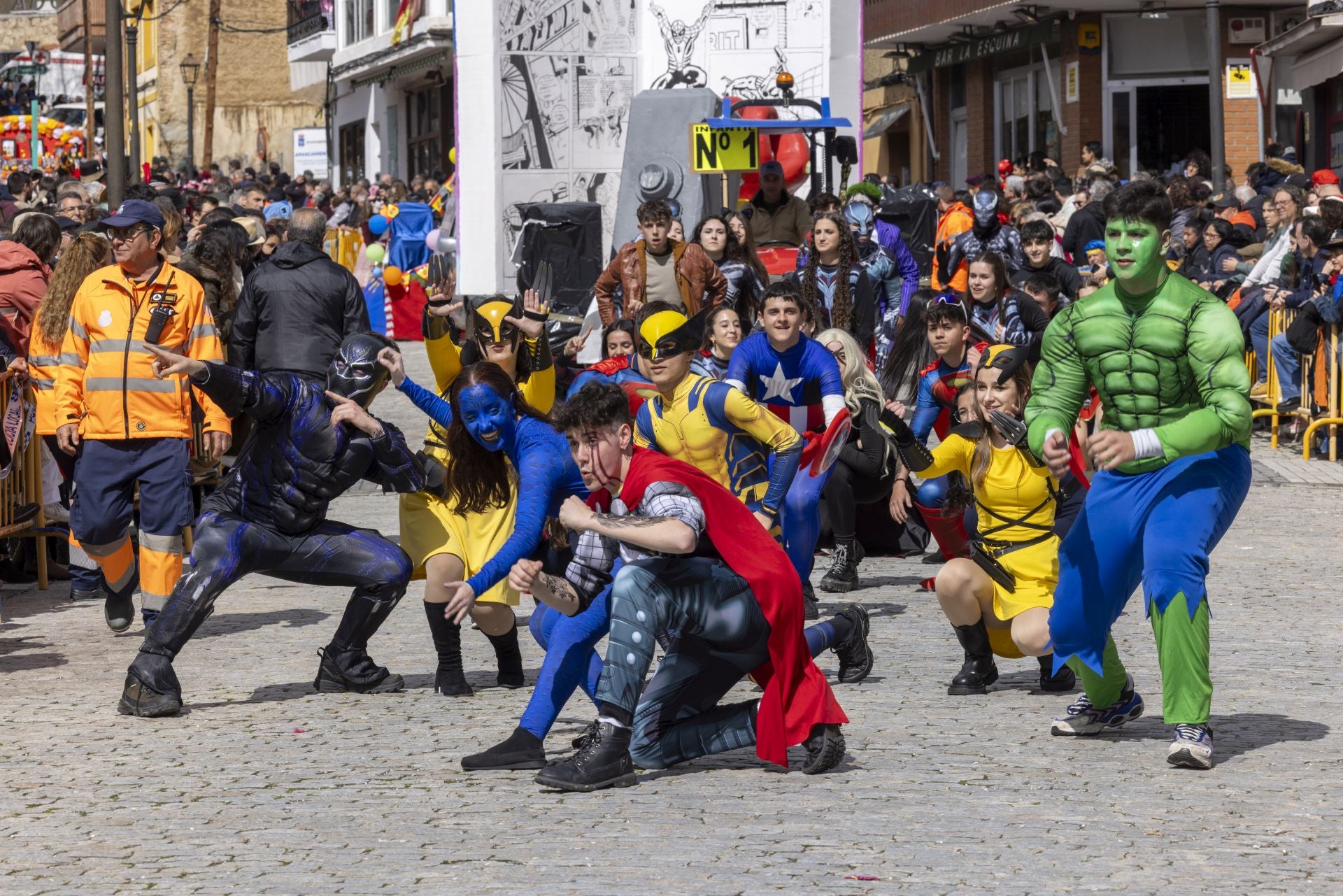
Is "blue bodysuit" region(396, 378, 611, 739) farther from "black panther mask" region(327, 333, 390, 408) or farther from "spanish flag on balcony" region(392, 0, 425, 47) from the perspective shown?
"spanish flag on balcony" region(392, 0, 425, 47)

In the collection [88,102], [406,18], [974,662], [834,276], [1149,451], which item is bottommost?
[974,662]

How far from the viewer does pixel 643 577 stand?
19.9 ft

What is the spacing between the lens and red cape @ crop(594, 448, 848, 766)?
6121mm

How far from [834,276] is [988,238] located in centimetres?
320

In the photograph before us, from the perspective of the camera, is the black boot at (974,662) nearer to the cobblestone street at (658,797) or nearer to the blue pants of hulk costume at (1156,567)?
the cobblestone street at (658,797)

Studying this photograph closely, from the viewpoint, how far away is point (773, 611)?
20.3 feet

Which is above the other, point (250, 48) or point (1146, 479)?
point (250, 48)

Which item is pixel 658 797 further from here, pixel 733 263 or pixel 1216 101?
pixel 1216 101

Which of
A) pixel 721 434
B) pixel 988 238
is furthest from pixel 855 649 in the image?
pixel 988 238

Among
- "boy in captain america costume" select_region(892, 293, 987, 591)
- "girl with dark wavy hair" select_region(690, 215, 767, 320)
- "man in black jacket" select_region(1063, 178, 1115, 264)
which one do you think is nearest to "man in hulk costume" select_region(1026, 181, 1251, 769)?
"boy in captain america costume" select_region(892, 293, 987, 591)

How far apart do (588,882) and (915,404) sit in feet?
18.3

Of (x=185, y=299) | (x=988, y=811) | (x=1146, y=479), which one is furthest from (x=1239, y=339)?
(x=185, y=299)

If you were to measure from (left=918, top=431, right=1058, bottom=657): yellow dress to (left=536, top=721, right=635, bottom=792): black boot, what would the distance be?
2057mm

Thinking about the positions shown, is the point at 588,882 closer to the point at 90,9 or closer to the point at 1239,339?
the point at 1239,339
